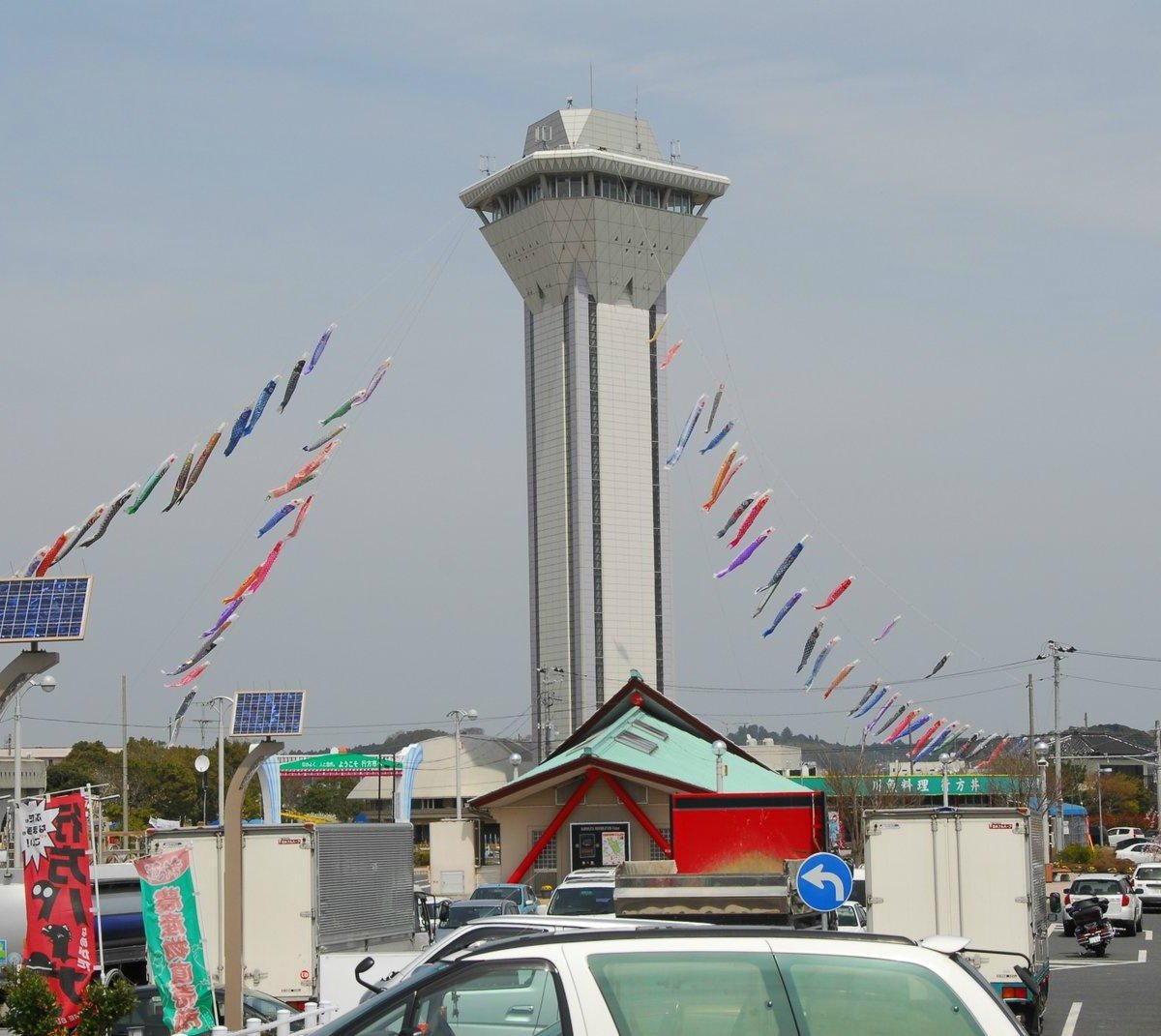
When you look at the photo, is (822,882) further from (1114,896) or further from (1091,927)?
(1114,896)

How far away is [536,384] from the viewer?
9812 centimetres

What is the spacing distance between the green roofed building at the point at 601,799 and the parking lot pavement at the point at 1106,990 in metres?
12.9

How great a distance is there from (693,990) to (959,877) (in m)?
12.0

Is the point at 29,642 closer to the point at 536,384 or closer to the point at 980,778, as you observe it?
the point at 980,778

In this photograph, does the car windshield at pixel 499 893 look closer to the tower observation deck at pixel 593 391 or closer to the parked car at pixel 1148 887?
the parked car at pixel 1148 887

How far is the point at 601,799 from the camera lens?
4809 centimetres

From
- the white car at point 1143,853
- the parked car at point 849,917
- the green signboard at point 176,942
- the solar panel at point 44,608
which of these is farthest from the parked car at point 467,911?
the white car at point 1143,853

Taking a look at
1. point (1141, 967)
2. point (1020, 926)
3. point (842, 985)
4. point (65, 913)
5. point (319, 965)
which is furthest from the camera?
point (1141, 967)

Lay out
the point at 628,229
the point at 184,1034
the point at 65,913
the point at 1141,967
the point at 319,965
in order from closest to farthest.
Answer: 1. the point at 184,1034
2. the point at 65,913
3. the point at 319,965
4. the point at 1141,967
5. the point at 628,229

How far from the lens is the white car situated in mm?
71125

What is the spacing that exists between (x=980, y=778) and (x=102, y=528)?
5918cm

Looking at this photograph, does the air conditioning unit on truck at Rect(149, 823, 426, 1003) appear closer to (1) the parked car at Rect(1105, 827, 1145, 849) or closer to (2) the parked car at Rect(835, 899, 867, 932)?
(2) the parked car at Rect(835, 899, 867, 932)

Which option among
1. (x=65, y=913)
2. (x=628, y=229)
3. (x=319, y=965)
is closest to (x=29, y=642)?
(x=65, y=913)

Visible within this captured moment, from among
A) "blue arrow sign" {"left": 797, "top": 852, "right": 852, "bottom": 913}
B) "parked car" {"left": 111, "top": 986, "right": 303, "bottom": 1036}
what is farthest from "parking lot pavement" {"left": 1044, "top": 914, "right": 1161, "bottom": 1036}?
"parked car" {"left": 111, "top": 986, "right": 303, "bottom": 1036}
